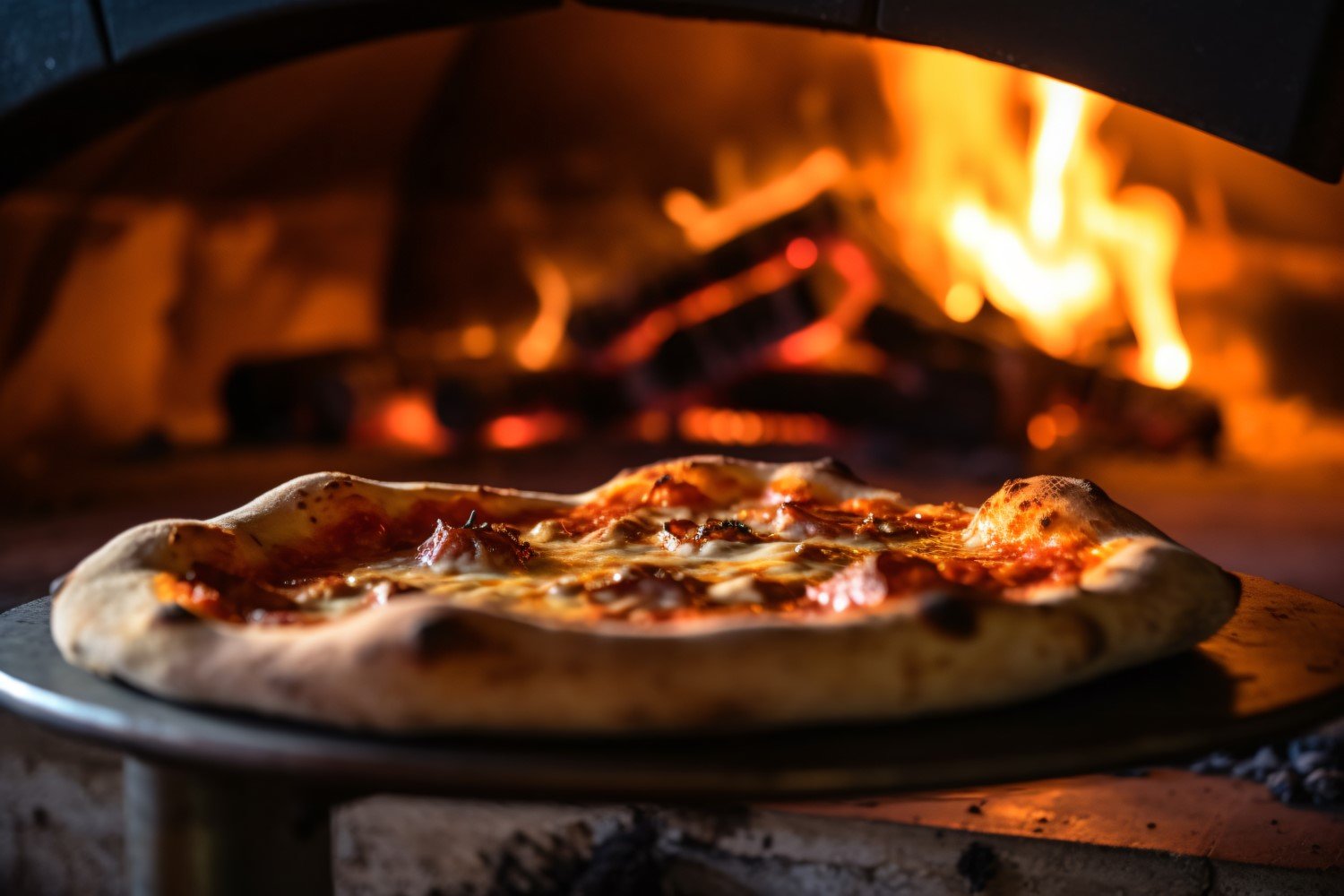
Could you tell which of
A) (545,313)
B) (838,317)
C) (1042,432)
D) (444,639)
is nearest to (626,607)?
(444,639)

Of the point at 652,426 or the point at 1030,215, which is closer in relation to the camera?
the point at 1030,215

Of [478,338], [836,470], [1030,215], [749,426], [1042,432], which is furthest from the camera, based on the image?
[478,338]

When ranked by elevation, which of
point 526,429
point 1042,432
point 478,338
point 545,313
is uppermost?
point 545,313

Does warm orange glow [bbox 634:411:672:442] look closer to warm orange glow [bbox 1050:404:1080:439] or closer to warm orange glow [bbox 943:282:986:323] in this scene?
warm orange glow [bbox 943:282:986:323]

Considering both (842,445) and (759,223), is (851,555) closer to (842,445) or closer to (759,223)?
(842,445)

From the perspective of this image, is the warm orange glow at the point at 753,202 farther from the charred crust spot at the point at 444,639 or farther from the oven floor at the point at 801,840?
the charred crust spot at the point at 444,639

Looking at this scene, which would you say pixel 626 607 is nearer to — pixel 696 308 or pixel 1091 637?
pixel 1091 637

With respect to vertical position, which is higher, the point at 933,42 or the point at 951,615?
the point at 933,42

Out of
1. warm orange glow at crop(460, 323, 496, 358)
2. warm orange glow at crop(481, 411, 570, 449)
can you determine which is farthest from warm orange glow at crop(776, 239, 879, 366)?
warm orange glow at crop(460, 323, 496, 358)
